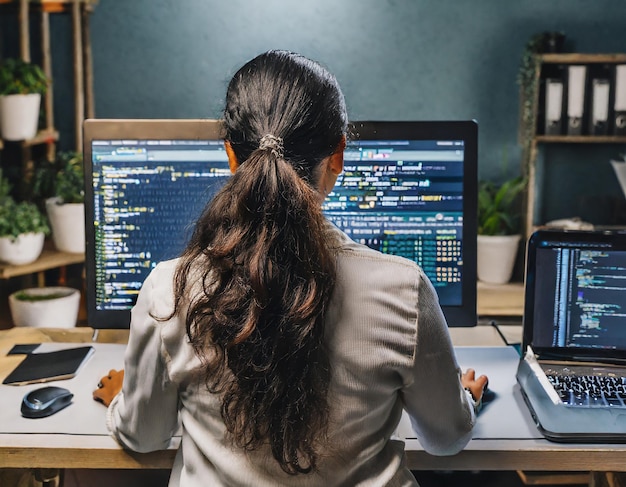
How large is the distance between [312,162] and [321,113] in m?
0.07

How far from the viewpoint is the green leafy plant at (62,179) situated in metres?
3.03

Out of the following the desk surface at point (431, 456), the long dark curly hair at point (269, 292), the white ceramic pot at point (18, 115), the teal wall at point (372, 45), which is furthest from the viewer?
the teal wall at point (372, 45)

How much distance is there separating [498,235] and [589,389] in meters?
2.21

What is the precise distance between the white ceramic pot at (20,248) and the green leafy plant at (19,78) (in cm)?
62

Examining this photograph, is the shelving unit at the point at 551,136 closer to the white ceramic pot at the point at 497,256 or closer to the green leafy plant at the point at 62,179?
the white ceramic pot at the point at 497,256

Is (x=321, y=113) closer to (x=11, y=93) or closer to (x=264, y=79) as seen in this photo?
(x=264, y=79)

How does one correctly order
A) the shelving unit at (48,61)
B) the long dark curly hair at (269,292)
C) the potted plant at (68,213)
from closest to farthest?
the long dark curly hair at (269,292) → the potted plant at (68,213) → the shelving unit at (48,61)

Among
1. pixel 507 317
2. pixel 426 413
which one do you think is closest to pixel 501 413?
pixel 426 413

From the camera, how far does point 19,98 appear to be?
3094 mm

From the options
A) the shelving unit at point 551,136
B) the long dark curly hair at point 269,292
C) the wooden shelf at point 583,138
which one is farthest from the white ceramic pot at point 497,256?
the long dark curly hair at point 269,292

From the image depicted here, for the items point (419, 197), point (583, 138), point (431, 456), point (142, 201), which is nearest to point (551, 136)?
point (583, 138)

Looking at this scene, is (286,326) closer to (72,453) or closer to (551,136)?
(72,453)

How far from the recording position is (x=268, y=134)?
1.07m

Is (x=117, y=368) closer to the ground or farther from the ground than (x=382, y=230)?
closer to the ground
